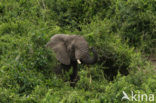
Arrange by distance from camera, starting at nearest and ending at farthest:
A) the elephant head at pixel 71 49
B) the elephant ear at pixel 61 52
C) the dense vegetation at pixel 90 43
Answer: the dense vegetation at pixel 90 43, the elephant head at pixel 71 49, the elephant ear at pixel 61 52

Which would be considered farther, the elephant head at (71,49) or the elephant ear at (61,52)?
the elephant ear at (61,52)

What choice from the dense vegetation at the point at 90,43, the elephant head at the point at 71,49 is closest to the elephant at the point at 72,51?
the elephant head at the point at 71,49

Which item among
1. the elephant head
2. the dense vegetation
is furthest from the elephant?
the dense vegetation

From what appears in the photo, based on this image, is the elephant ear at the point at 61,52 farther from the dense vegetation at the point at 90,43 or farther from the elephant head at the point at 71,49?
the dense vegetation at the point at 90,43

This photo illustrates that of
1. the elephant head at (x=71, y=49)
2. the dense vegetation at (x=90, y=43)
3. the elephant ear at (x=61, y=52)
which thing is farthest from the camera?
the elephant ear at (x=61, y=52)

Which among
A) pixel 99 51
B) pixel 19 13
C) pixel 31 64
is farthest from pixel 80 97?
pixel 19 13

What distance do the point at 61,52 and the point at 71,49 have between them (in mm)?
244

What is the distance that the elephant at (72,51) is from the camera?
7.38 m

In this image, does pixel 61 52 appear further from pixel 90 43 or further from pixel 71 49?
pixel 90 43

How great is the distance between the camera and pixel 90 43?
27.4 feet

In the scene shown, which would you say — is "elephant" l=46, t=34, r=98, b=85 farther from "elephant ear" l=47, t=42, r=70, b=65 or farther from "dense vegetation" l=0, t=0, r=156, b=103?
"dense vegetation" l=0, t=0, r=156, b=103

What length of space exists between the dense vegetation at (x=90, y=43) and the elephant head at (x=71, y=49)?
8.9 inches

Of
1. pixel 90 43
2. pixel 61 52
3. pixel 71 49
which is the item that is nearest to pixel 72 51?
pixel 71 49

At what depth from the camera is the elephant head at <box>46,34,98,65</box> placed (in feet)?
24.2
